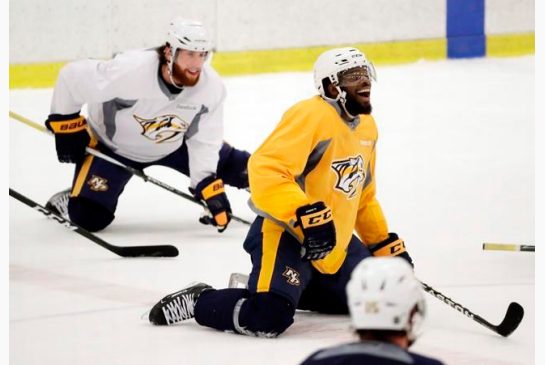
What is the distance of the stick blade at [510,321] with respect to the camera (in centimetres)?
323

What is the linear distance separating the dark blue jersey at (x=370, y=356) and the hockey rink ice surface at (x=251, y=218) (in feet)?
3.89

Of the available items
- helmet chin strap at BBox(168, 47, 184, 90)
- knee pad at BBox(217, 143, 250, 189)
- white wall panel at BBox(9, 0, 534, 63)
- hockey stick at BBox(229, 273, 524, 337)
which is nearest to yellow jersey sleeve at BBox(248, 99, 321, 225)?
hockey stick at BBox(229, 273, 524, 337)

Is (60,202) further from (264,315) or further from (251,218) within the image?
(264,315)

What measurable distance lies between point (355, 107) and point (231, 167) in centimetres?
180

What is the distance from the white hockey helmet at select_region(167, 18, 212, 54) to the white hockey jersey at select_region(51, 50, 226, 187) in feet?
0.72

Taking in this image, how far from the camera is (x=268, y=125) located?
651 cm

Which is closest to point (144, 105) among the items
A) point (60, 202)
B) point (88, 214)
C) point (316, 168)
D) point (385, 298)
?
point (88, 214)

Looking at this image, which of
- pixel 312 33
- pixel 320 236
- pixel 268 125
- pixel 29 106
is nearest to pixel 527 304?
pixel 320 236

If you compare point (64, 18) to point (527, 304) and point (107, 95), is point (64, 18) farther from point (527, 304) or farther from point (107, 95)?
point (527, 304)

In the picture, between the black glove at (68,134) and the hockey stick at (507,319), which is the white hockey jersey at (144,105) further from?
the hockey stick at (507,319)

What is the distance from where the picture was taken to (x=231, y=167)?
502 cm

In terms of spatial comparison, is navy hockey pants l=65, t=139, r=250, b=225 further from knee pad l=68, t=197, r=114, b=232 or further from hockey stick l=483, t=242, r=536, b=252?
hockey stick l=483, t=242, r=536, b=252

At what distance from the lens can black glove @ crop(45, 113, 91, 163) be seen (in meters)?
4.61

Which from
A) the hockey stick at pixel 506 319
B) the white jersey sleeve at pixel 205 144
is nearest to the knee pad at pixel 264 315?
the hockey stick at pixel 506 319
